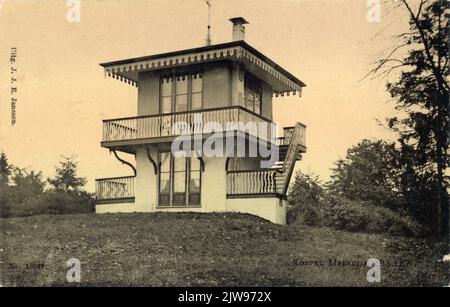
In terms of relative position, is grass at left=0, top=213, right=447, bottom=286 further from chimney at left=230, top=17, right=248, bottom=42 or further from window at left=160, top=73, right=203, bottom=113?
chimney at left=230, top=17, right=248, bottom=42

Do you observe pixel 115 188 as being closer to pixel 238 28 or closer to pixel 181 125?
pixel 181 125

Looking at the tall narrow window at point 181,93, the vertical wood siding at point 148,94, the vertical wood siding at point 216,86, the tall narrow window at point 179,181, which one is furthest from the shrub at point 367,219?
the vertical wood siding at point 148,94

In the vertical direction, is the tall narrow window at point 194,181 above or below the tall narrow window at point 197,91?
below

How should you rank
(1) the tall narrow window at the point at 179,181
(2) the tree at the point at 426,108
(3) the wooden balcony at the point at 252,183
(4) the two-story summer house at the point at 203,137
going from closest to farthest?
1. (2) the tree at the point at 426,108
2. (3) the wooden balcony at the point at 252,183
3. (4) the two-story summer house at the point at 203,137
4. (1) the tall narrow window at the point at 179,181

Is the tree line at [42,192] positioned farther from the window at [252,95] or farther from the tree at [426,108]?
the tree at [426,108]

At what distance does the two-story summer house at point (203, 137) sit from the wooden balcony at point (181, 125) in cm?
4

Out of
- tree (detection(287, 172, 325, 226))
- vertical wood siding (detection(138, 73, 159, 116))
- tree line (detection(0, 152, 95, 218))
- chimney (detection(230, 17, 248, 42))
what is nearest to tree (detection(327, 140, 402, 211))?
tree (detection(287, 172, 325, 226))

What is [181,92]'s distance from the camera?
26.0 metres

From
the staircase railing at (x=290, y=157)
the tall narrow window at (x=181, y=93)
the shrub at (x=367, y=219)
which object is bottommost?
the shrub at (x=367, y=219)

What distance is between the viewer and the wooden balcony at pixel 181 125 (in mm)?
23750

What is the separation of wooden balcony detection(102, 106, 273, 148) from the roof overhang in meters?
2.00

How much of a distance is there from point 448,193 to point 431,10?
5.98 m
